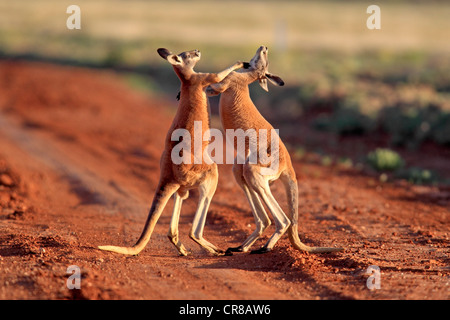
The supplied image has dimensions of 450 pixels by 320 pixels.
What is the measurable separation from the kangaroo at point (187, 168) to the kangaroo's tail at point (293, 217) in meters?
0.85

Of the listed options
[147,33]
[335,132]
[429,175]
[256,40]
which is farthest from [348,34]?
[429,175]

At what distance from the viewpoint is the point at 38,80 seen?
2511 centimetres

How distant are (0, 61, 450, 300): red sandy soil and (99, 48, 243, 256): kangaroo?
15.3 inches

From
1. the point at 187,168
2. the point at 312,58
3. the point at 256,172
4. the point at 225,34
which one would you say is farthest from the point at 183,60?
the point at 225,34

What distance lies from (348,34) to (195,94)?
142 feet

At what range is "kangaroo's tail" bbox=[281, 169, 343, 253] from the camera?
6.87 m

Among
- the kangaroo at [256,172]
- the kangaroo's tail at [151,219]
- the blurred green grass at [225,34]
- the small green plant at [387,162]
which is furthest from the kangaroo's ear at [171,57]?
the blurred green grass at [225,34]

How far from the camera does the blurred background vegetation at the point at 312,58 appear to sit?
15109 millimetres

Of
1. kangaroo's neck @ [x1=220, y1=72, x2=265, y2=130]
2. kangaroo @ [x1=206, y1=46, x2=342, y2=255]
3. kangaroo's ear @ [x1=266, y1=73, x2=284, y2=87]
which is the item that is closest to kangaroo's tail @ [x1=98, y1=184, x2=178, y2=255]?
kangaroo @ [x1=206, y1=46, x2=342, y2=255]

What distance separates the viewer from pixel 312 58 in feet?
104

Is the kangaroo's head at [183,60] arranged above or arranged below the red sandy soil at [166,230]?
above

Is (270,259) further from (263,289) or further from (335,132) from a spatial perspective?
(335,132)

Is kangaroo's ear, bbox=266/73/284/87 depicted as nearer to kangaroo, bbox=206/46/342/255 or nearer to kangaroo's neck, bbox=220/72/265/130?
kangaroo, bbox=206/46/342/255

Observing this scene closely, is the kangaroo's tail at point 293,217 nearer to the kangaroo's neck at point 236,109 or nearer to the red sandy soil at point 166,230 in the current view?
the red sandy soil at point 166,230
